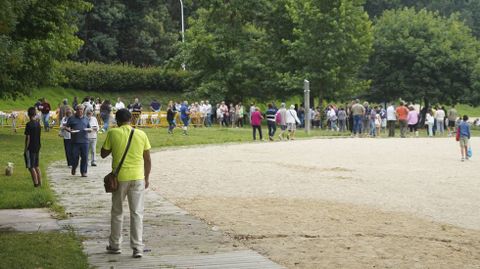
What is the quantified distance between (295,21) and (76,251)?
43.3 metres

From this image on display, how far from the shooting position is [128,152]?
9.76m

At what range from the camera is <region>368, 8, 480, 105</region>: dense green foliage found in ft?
189

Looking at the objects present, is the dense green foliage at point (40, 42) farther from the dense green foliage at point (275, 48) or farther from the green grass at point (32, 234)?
the dense green foliage at point (275, 48)

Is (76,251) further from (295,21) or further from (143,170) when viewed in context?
(295,21)

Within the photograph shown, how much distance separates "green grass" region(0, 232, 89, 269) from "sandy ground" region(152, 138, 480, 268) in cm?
232

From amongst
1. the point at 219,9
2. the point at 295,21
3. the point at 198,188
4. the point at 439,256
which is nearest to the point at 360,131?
the point at 295,21

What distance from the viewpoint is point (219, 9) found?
54.8m

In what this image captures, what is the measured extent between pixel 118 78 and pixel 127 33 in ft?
33.1

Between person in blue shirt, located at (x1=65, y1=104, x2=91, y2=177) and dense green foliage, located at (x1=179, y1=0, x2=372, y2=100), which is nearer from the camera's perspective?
person in blue shirt, located at (x1=65, y1=104, x2=91, y2=177)

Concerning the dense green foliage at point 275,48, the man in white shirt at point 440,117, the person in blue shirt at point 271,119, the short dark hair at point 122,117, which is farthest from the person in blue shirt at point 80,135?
the dense green foliage at point 275,48

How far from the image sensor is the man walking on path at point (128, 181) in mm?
9664

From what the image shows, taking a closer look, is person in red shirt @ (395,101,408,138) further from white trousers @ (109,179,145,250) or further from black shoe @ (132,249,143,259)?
black shoe @ (132,249,143,259)

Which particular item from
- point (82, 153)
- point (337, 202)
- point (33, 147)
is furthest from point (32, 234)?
point (82, 153)

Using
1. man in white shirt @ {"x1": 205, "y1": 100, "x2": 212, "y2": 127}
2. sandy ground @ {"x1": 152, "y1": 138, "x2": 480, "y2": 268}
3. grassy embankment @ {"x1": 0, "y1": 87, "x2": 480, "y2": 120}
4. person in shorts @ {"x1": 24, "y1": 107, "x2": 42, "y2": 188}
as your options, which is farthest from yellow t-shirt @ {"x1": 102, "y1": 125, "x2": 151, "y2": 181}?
grassy embankment @ {"x1": 0, "y1": 87, "x2": 480, "y2": 120}
